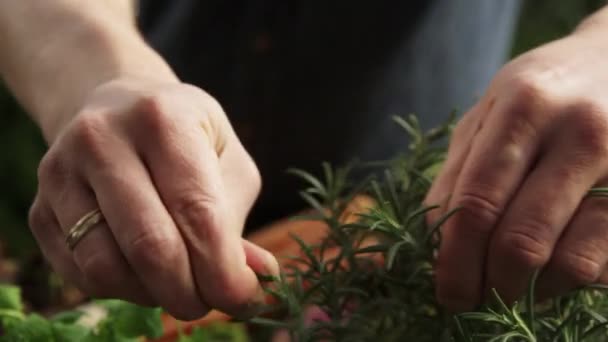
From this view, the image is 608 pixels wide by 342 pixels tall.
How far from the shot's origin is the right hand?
35cm

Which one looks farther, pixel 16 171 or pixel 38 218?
pixel 16 171

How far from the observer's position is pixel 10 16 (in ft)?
1.77

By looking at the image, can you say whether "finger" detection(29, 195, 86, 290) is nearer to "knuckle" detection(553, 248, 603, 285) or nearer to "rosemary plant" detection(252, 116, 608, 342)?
"rosemary plant" detection(252, 116, 608, 342)

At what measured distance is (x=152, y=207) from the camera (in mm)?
352

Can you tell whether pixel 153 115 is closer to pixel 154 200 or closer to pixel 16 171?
pixel 154 200

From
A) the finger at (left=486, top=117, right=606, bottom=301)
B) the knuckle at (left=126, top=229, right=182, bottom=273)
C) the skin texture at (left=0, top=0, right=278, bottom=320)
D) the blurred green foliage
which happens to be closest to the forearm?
the skin texture at (left=0, top=0, right=278, bottom=320)

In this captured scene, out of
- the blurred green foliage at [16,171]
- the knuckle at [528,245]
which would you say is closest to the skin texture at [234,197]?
the knuckle at [528,245]

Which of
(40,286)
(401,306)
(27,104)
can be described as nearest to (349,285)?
(401,306)

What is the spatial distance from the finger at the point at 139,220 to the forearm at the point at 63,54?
0.09m

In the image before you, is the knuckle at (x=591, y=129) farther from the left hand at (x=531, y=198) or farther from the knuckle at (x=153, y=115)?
the knuckle at (x=153, y=115)

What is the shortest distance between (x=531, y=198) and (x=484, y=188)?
0.02 meters

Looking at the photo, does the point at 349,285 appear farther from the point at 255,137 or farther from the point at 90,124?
the point at 255,137

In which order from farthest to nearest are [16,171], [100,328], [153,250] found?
1. [16,171]
2. [100,328]
3. [153,250]

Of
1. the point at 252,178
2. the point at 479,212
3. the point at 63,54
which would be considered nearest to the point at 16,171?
the point at 63,54
